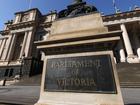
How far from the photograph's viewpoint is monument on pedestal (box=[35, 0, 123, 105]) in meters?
3.22

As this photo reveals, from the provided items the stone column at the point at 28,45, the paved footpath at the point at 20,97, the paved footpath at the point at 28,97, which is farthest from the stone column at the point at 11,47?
the paved footpath at the point at 28,97

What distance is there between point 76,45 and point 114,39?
105 cm

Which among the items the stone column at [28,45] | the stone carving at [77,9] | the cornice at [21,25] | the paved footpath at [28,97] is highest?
the cornice at [21,25]

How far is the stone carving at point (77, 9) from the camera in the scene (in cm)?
485

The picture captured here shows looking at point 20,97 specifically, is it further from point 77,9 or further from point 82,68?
point 77,9

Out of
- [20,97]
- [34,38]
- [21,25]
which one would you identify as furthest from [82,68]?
[21,25]

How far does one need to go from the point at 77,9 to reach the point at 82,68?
2.53 m

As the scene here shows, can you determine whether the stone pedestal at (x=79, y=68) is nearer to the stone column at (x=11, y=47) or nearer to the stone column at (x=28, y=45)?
the stone column at (x=28, y=45)

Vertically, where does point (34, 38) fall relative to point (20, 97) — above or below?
above

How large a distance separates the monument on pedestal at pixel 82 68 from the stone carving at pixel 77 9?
50cm

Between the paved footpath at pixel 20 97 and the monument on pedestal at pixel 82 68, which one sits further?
the paved footpath at pixel 20 97

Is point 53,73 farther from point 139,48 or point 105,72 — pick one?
point 139,48

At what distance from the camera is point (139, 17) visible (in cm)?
2953

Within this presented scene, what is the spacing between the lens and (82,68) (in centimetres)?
361
